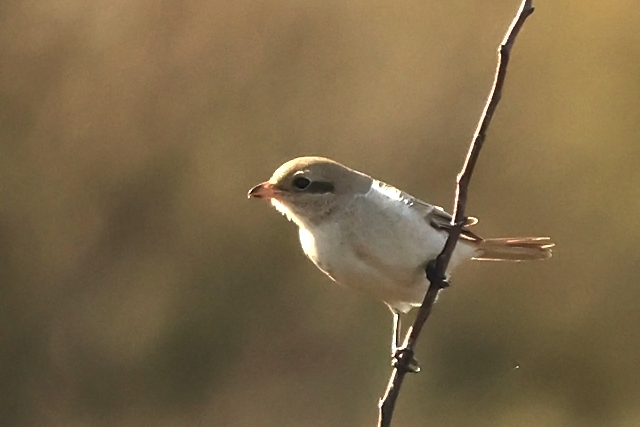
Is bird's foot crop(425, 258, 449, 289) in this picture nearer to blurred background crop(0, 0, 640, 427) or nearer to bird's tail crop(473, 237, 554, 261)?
bird's tail crop(473, 237, 554, 261)

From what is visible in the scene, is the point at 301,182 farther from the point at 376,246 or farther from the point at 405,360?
the point at 405,360

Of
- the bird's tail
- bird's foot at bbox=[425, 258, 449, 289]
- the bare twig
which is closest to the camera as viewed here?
the bare twig

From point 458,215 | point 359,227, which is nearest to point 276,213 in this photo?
point 359,227

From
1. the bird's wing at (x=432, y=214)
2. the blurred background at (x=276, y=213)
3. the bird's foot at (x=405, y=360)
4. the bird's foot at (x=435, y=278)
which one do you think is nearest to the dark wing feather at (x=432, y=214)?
the bird's wing at (x=432, y=214)

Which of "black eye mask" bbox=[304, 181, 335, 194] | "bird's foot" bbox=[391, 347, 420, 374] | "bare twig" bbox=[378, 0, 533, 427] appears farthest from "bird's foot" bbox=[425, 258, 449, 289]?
"black eye mask" bbox=[304, 181, 335, 194]

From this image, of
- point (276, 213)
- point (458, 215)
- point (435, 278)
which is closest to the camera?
point (458, 215)

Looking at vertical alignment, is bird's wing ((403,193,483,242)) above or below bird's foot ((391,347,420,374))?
above

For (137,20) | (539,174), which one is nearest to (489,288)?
(539,174)

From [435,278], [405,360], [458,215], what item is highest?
[458,215]
